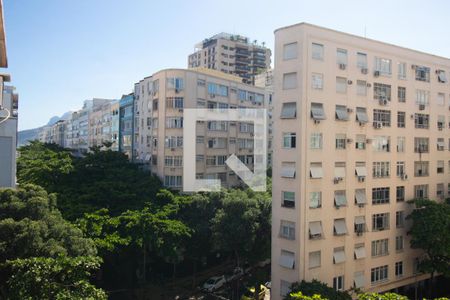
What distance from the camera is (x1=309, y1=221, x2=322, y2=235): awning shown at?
1934 centimetres

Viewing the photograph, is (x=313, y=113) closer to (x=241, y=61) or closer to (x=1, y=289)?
(x=1, y=289)

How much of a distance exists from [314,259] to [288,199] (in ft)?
11.2

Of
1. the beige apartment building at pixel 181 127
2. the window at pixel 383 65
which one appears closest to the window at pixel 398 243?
the window at pixel 383 65

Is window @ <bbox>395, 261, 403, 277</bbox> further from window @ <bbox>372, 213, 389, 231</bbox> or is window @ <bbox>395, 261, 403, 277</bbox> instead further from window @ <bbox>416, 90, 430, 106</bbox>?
window @ <bbox>416, 90, 430, 106</bbox>

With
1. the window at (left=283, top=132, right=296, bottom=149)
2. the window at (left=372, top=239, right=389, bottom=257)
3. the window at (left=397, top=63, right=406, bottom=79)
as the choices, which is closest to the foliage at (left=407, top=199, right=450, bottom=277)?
the window at (left=372, top=239, right=389, bottom=257)

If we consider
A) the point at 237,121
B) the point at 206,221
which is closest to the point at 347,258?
the point at 206,221

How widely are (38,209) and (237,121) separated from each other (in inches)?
945

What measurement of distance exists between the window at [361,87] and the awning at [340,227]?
24.3ft

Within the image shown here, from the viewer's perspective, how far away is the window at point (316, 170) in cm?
1950

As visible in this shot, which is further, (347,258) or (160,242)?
(160,242)

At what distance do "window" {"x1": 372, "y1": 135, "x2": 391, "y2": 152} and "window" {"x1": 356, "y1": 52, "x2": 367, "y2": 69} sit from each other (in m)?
4.29

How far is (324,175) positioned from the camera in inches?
786

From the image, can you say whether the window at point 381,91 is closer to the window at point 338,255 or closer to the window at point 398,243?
the window at point 398,243

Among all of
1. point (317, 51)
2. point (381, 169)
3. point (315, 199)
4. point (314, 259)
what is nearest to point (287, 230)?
point (314, 259)
